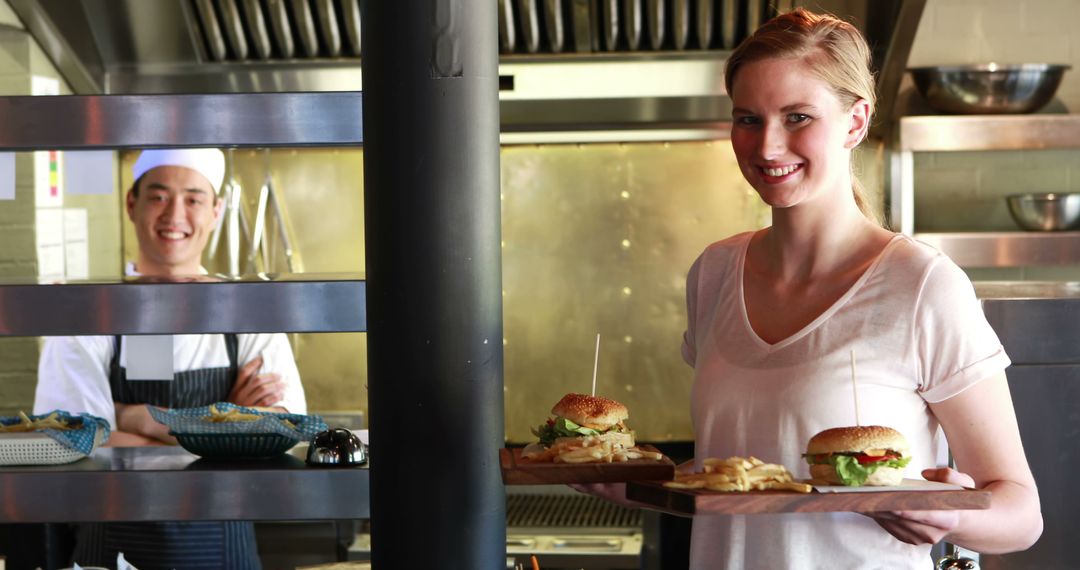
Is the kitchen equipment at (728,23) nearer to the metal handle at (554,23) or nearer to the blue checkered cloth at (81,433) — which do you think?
the metal handle at (554,23)

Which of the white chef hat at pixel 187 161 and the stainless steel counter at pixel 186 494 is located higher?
the white chef hat at pixel 187 161

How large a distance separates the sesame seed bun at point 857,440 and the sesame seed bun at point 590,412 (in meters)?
0.39

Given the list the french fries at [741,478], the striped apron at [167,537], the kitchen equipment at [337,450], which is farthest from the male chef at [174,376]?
the french fries at [741,478]

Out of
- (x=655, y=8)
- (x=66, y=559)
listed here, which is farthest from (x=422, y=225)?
(x=655, y=8)

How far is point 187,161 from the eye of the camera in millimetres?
3234

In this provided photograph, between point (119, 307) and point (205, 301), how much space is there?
0.13 metres

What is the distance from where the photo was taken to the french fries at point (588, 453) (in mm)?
1654

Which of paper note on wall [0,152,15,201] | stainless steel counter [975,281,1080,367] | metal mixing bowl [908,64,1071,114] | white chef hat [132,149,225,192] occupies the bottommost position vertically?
stainless steel counter [975,281,1080,367]

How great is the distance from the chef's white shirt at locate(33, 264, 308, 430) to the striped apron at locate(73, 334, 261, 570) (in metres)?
0.04

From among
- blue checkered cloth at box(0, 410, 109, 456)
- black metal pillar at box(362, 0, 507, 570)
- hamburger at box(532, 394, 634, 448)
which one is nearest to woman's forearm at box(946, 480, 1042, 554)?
hamburger at box(532, 394, 634, 448)

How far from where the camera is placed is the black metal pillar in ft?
5.23

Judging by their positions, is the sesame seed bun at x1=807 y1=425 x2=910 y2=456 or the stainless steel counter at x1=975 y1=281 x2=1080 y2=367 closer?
the sesame seed bun at x1=807 y1=425 x2=910 y2=456

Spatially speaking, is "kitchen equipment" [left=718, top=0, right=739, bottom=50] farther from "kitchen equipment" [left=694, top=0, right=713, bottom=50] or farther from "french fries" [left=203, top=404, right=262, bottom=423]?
"french fries" [left=203, top=404, right=262, bottom=423]

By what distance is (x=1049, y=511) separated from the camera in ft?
10.1
